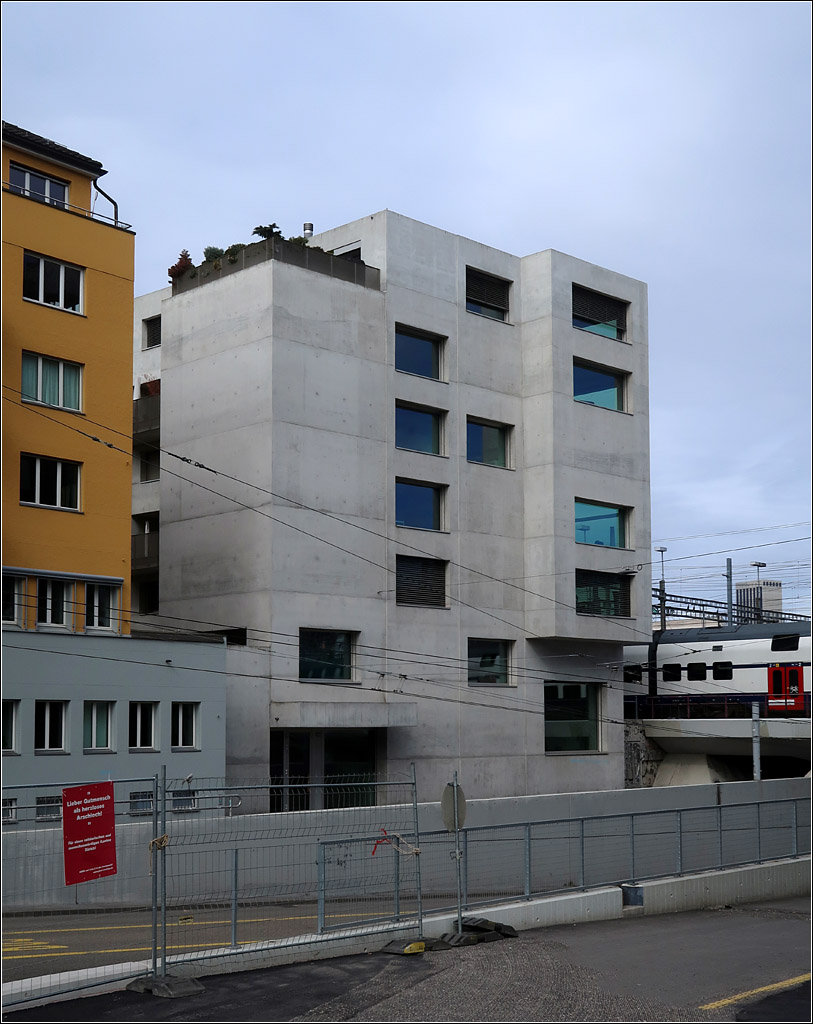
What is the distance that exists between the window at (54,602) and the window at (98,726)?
236 cm

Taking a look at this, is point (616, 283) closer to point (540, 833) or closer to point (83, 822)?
point (540, 833)

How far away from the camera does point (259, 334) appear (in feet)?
127

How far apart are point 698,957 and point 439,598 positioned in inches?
Result: 1003

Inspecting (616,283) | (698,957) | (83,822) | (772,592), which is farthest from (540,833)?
(772,592)

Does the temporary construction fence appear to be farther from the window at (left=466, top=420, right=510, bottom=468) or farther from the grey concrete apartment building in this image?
the window at (left=466, top=420, right=510, bottom=468)

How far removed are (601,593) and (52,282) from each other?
23860mm

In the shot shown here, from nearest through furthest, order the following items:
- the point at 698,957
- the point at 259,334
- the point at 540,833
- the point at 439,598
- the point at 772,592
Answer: the point at 698,957, the point at 540,833, the point at 259,334, the point at 439,598, the point at 772,592

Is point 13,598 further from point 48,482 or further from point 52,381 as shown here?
point 52,381

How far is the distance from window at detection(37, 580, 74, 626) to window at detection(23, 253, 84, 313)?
7.53m

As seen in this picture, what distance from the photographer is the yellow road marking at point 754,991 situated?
1408 cm

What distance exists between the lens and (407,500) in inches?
1662

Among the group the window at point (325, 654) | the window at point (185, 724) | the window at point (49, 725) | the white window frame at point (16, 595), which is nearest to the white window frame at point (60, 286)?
the white window frame at point (16, 595)

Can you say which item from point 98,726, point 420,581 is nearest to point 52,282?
point 98,726

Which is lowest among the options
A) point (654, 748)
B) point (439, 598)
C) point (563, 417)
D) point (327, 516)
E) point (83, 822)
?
point (654, 748)
